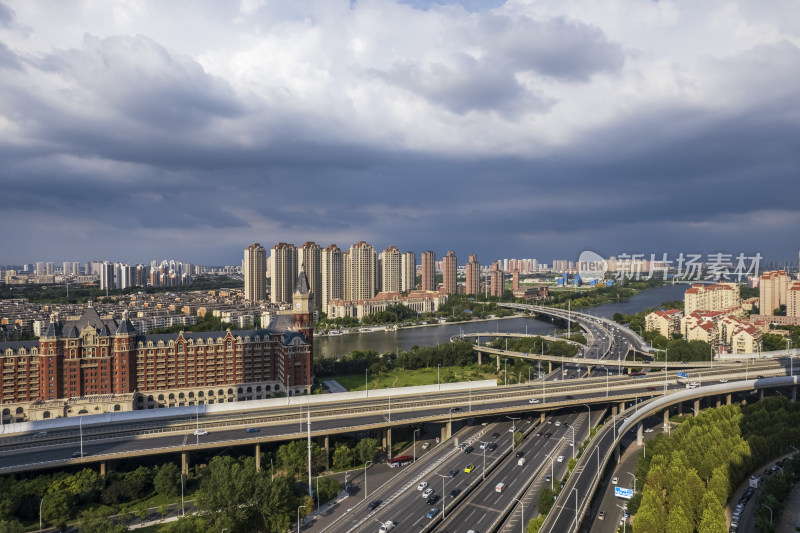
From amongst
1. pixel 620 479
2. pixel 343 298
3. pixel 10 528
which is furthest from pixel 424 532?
pixel 343 298

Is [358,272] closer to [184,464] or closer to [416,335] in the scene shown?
[416,335]

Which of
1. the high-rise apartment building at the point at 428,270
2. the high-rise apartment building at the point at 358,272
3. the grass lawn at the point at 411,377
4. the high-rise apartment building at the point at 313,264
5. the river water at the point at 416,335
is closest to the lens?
the grass lawn at the point at 411,377

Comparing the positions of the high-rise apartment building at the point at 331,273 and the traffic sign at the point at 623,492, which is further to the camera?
the high-rise apartment building at the point at 331,273

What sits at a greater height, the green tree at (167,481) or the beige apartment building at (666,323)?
the beige apartment building at (666,323)

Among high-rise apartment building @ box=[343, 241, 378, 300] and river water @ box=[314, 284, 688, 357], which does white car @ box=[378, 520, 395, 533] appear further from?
high-rise apartment building @ box=[343, 241, 378, 300]

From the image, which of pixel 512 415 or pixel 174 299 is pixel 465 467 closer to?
pixel 512 415

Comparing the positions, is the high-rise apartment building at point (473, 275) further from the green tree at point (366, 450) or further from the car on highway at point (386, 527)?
the car on highway at point (386, 527)

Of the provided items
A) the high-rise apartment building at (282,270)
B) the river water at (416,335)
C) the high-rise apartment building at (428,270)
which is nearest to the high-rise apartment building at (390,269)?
the high-rise apartment building at (428,270)
